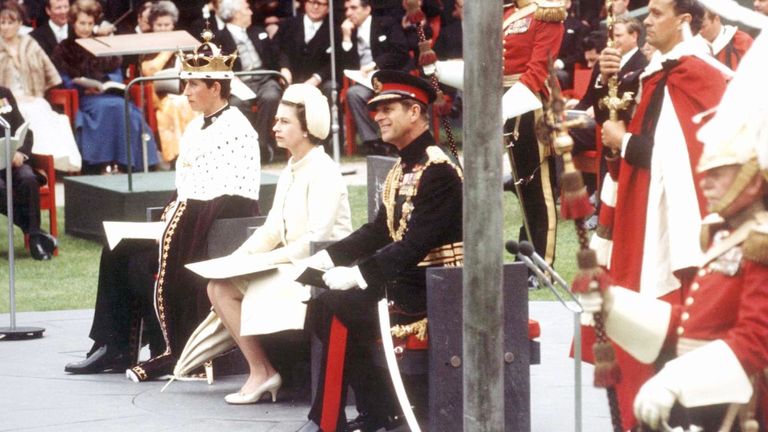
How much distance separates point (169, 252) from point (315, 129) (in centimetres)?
108

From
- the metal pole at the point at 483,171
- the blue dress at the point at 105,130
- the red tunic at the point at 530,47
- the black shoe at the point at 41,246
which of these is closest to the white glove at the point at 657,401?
the metal pole at the point at 483,171

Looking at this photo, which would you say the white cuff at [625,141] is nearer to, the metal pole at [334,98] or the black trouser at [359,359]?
the black trouser at [359,359]

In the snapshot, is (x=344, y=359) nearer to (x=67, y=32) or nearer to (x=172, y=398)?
(x=172, y=398)

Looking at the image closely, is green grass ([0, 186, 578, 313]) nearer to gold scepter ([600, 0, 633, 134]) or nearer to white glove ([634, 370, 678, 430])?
gold scepter ([600, 0, 633, 134])

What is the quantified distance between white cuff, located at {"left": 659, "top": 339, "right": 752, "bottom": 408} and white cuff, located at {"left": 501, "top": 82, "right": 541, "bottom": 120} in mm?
4677

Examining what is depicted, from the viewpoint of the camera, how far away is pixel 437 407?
6461 mm

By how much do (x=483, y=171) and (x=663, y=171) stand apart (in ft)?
4.61

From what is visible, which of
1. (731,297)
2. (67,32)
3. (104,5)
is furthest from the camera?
(104,5)

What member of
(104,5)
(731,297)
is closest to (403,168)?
(731,297)

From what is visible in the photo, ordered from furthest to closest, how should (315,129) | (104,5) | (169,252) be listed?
(104,5), (169,252), (315,129)

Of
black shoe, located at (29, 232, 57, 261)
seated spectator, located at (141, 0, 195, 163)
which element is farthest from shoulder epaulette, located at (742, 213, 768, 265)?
seated spectator, located at (141, 0, 195, 163)

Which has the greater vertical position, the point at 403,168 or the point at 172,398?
the point at 403,168

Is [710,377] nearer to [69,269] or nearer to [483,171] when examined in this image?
[483,171]

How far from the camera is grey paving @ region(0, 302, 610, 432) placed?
7.30 metres
